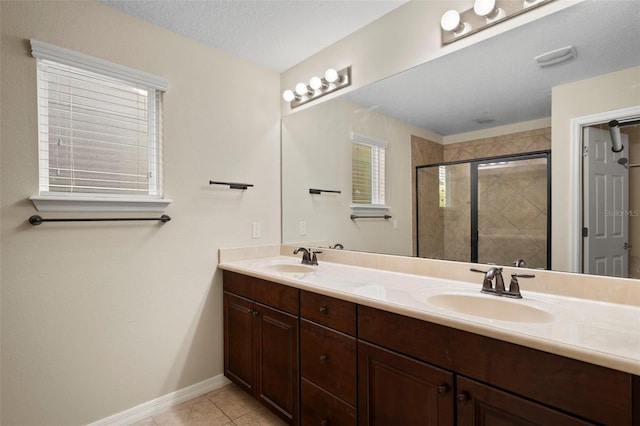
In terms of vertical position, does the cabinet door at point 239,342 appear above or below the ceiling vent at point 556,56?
below

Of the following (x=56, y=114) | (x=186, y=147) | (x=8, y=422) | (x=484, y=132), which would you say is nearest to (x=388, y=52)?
(x=484, y=132)

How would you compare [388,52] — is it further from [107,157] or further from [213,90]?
[107,157]

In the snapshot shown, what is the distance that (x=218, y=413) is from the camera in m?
1.94

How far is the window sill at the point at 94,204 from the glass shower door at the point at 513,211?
70.3 inches

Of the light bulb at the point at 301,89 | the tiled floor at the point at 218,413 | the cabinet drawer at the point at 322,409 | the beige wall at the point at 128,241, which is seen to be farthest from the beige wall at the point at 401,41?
the tiled floor at the point at 218,413

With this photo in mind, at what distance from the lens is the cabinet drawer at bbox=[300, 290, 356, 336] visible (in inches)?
53.8

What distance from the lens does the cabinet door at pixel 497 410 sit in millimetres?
842

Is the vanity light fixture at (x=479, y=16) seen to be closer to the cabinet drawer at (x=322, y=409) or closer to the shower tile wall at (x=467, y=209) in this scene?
the shower tile wall at (x=467, y=209)

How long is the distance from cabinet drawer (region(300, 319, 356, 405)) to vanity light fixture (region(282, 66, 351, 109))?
157 cm

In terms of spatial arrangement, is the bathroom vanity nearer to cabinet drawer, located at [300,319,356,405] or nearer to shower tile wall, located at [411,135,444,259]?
cabinet drawer, located at [300,319,356,405]

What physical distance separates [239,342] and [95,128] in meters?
1.57

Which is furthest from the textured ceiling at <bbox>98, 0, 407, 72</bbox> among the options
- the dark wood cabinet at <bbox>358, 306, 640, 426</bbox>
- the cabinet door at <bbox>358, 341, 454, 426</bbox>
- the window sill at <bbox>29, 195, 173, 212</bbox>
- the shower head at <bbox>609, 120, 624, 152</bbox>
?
the cabinet door at <bbox>358, 341, 454, 426</bbox>

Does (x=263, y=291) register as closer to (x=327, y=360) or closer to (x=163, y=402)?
(x=327, y=360)

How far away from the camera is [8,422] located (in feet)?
4.98
